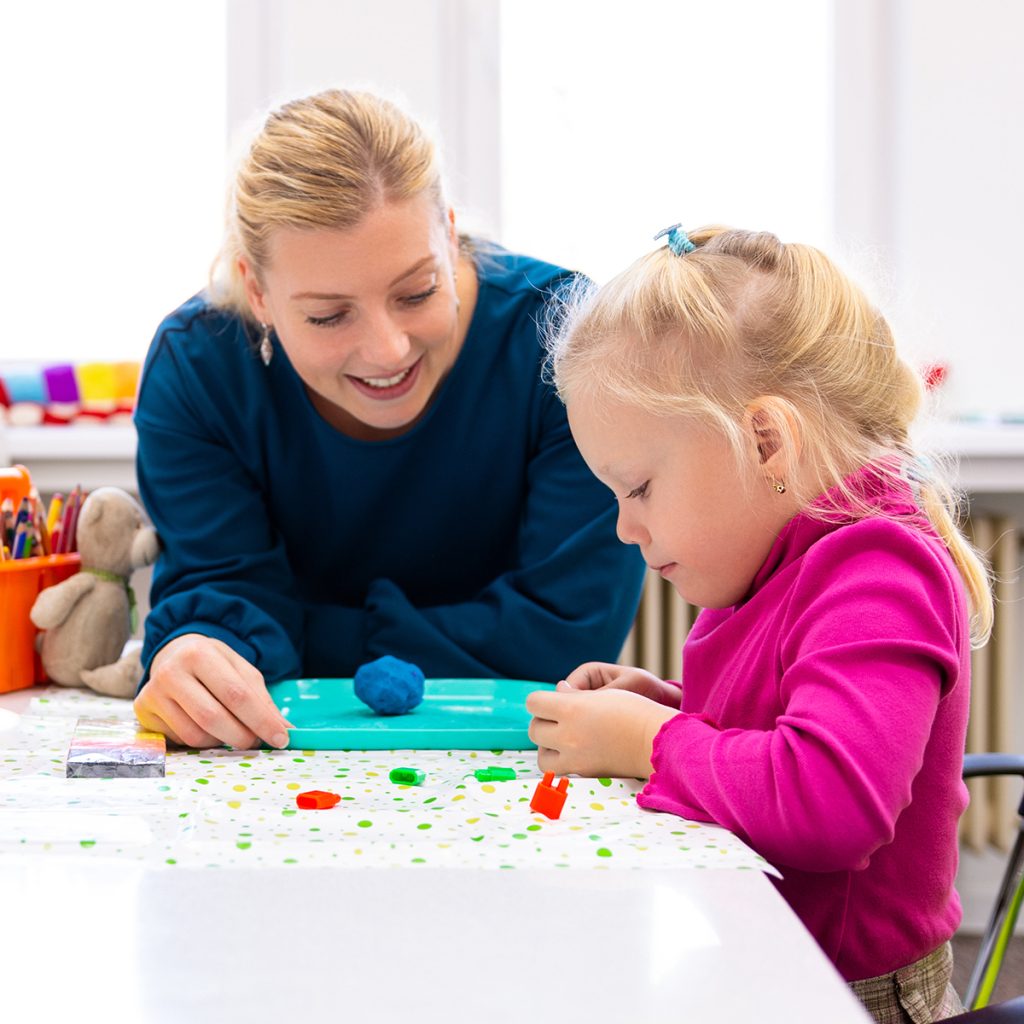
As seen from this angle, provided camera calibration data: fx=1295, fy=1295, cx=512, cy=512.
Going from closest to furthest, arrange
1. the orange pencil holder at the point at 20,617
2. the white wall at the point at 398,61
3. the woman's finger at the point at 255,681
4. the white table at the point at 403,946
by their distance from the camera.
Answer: the white table at the point at 403,946
the woman's finger at the point at 255,681
the orange pencil holder at the point at 20,617
the white wall at the point at 398,61

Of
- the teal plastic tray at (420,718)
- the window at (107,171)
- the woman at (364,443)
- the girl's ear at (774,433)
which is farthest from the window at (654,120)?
the girl's ear at (774,433)

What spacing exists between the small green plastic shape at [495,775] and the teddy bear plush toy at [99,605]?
463mm

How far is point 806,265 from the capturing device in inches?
32.6

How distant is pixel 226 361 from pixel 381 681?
1.43 feet

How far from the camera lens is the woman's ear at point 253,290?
118cm

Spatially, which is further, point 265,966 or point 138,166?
point 138,166

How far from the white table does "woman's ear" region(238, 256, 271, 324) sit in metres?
0.66

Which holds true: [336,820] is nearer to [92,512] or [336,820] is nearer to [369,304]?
[369,304]

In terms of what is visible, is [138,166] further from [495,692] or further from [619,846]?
[619,846]

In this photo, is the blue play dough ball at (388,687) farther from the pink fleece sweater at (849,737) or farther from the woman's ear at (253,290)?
the woman's ear at (253,290)

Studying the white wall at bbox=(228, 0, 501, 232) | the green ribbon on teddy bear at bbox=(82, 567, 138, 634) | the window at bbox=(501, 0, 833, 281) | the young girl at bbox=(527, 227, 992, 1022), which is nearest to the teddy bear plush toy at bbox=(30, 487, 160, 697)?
the green ribbon on teddy bear at bbox=(82, 567, 138, 634)

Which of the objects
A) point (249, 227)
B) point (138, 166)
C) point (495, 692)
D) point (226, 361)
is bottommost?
point (495, 692)

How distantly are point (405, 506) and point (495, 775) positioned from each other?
0.53 m

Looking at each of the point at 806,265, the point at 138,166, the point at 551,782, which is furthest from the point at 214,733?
the point at 138,166
